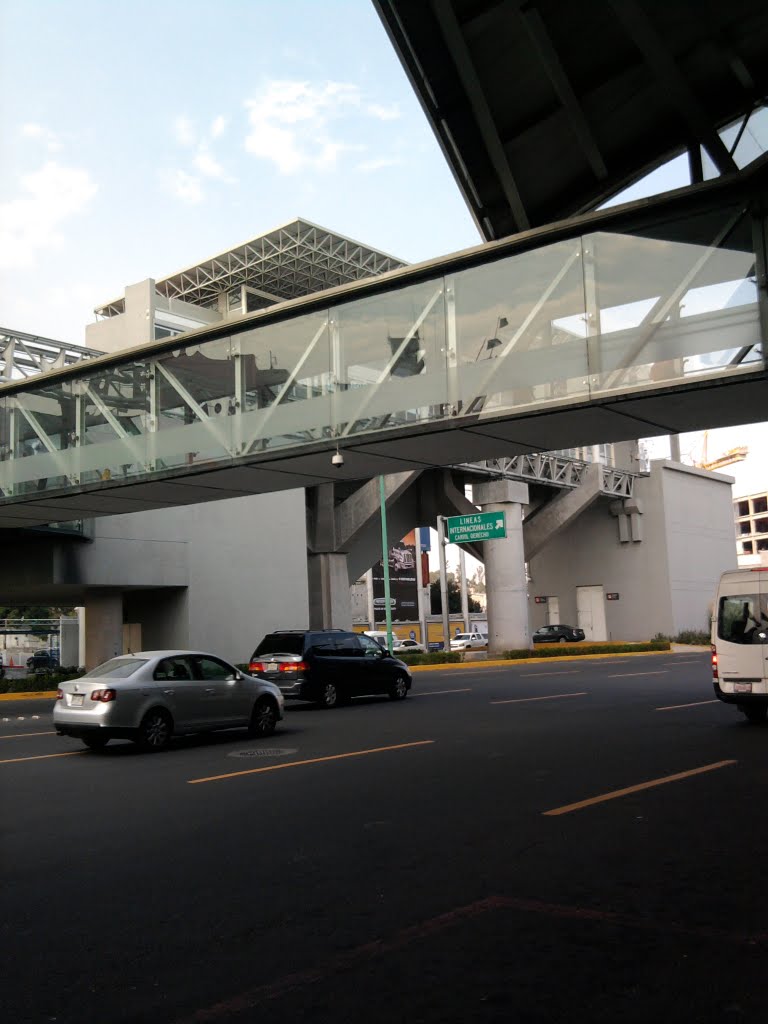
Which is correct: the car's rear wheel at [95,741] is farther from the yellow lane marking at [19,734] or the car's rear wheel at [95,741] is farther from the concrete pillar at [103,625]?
the concrete pillar at [103,625]

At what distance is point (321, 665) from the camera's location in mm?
21375

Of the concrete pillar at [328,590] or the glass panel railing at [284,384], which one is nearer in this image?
the glass panel railing at [284,384]

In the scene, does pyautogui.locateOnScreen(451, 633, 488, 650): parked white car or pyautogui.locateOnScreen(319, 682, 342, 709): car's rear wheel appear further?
pyautogui.locateOnScreen(451, 633, 488, 650): parked white car

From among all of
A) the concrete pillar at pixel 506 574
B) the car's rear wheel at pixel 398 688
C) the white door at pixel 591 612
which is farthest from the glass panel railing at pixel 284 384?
the white door at pixel 591 612

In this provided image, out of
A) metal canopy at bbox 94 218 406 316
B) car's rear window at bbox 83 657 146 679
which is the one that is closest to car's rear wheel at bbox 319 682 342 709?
car's rear window at bbox 83 657 146 679

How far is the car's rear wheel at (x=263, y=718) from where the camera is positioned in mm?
16078

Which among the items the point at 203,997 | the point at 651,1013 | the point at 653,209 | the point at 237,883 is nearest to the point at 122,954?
the point at 203,997

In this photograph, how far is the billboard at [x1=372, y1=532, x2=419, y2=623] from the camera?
9731cm

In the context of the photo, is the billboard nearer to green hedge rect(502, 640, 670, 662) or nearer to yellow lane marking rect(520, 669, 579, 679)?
green hedge rect(502, 640, 670, 662)

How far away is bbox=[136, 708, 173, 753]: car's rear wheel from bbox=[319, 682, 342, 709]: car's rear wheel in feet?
23.1

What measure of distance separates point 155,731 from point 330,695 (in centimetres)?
759

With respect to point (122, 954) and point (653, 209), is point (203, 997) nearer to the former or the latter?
point (122, 954)

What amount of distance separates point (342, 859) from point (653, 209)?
1108cm

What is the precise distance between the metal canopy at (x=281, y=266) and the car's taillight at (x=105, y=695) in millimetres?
46267
